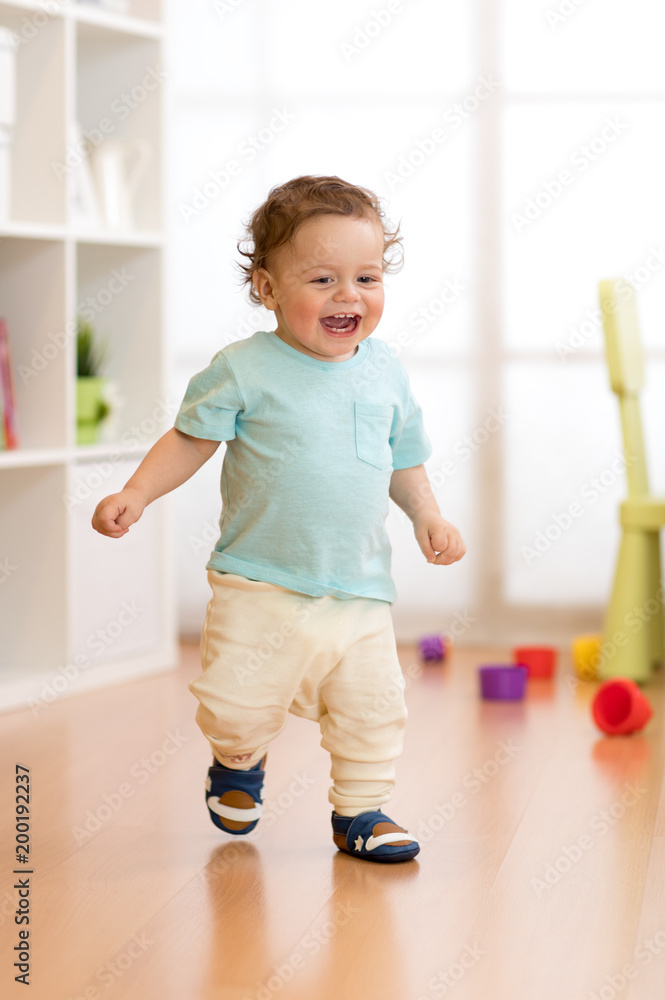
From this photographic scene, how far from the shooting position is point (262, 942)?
113cm

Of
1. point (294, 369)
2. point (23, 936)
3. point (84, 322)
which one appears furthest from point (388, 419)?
point (84, 322)

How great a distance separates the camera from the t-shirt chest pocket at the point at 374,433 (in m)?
1.34

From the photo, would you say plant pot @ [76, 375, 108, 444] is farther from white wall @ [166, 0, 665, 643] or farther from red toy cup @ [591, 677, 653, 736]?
red toy cup @ [591, 677, 653, 736]

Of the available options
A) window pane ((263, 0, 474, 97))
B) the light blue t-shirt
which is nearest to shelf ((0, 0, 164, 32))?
window pane ((263, 0, 474, 97))

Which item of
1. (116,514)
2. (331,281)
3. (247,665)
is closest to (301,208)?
(331,281)

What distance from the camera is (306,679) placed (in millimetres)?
1330

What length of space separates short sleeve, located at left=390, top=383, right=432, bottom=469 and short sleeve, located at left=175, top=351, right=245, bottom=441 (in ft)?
0.65

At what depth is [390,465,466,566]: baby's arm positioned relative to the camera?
1374mm

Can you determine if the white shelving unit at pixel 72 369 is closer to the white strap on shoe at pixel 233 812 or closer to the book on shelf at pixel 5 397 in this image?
the book on shelf at pixel 5 397

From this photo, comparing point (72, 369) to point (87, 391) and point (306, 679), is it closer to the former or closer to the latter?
point (87, 391)

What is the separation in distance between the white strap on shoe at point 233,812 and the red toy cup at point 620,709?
0.70m

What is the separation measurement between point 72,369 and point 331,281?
0.99 metres

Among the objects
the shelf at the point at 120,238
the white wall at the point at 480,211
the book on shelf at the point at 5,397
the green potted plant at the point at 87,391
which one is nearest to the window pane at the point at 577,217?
the white wall at the point at 480,211

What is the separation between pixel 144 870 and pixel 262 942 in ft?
0.78
